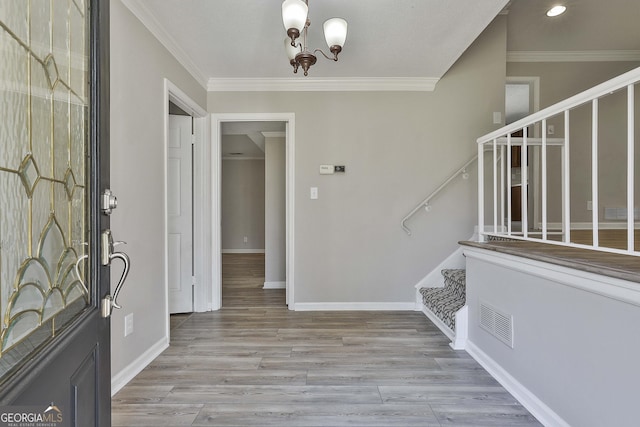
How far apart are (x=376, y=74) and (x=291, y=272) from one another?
6.95ft

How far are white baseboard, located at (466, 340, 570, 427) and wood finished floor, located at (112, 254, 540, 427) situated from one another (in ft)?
0.12

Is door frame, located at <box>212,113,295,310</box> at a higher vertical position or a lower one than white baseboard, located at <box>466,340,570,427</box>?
higher

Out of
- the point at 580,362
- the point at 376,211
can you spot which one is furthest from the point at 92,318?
the point at 376,211

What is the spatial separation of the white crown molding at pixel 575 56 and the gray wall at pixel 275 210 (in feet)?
10.3

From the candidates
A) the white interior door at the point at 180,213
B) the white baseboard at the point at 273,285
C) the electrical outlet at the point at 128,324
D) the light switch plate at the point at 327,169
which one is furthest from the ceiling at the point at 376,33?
the white baseboard at the point at 273,285

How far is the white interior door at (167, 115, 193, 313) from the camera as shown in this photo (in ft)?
10.4

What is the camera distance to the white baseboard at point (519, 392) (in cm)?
155

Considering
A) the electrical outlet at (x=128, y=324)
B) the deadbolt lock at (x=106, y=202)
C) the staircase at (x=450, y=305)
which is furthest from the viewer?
the staircase at (x=450, y=305)

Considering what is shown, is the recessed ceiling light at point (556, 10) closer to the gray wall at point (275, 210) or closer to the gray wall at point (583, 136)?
the gray wall at point (583, 136)

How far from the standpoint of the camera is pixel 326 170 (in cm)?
329

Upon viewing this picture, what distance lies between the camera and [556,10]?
3229 mm

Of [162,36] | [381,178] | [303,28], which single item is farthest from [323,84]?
[162,36]

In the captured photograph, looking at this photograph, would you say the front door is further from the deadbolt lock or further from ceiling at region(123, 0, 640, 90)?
ceiling at region(123, 0, 640, 90)

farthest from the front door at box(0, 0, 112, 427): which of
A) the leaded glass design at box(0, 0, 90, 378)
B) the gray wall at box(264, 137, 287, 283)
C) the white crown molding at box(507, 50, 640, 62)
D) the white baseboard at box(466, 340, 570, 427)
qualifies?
the white crown molding at box(507, 50, 640, 62)
